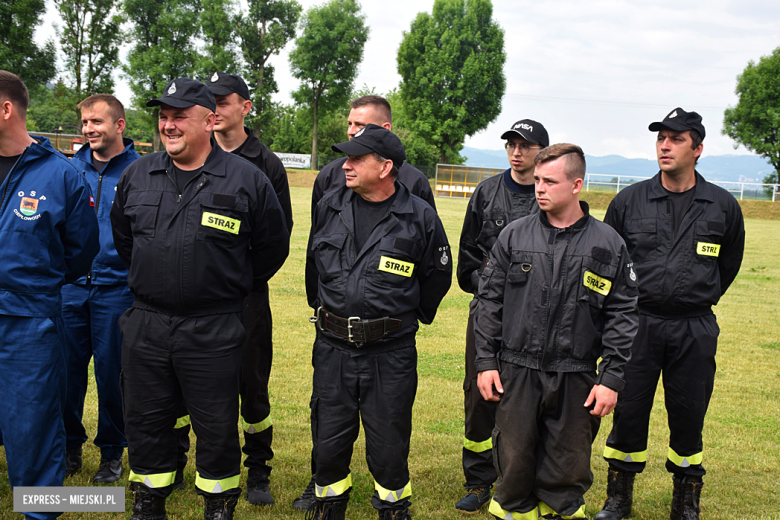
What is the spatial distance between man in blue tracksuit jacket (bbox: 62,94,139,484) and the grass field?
11.2 inches

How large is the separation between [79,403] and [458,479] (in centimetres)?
313

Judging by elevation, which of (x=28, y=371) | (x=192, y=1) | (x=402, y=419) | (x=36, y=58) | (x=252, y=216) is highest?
(x=192, y=1)

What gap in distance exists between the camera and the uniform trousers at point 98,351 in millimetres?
4637

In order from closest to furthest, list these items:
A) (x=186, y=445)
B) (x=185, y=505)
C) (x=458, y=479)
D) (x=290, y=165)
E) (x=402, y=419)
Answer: (x=402, y=419) → (x=185, y=505) → (x=186, y=445) → (x=458, y=479) → (x=290, y=165)

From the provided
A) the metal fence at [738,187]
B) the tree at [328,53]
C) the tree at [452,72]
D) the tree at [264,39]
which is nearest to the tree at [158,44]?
the tree at [264,39]

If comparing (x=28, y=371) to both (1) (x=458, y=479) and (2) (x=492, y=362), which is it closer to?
(2) (x=492, y=362)

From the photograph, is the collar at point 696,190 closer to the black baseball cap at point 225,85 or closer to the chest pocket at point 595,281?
the chest pocket at point 595,281

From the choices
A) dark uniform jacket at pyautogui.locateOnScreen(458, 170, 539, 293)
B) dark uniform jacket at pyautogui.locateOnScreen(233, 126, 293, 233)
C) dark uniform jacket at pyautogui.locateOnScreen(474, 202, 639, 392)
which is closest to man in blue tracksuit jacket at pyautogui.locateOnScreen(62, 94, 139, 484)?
dark uniform jacket at pyautogui.locateOnScreen(233, 126, 293, 233)

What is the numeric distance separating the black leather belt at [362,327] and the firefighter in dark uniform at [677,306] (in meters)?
Answer: 1.97

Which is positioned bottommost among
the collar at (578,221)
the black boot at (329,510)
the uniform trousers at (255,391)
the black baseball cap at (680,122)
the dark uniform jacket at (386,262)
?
the black boot at (329,510)

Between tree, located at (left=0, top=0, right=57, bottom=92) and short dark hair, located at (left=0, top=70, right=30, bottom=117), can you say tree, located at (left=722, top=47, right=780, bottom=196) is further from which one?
short dark hair, located at (left=0, top=70, right=30, bottom=117)

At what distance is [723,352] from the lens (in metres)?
9.65

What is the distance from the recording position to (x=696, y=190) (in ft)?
15.2

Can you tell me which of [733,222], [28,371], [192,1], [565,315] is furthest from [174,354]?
[192,1]
